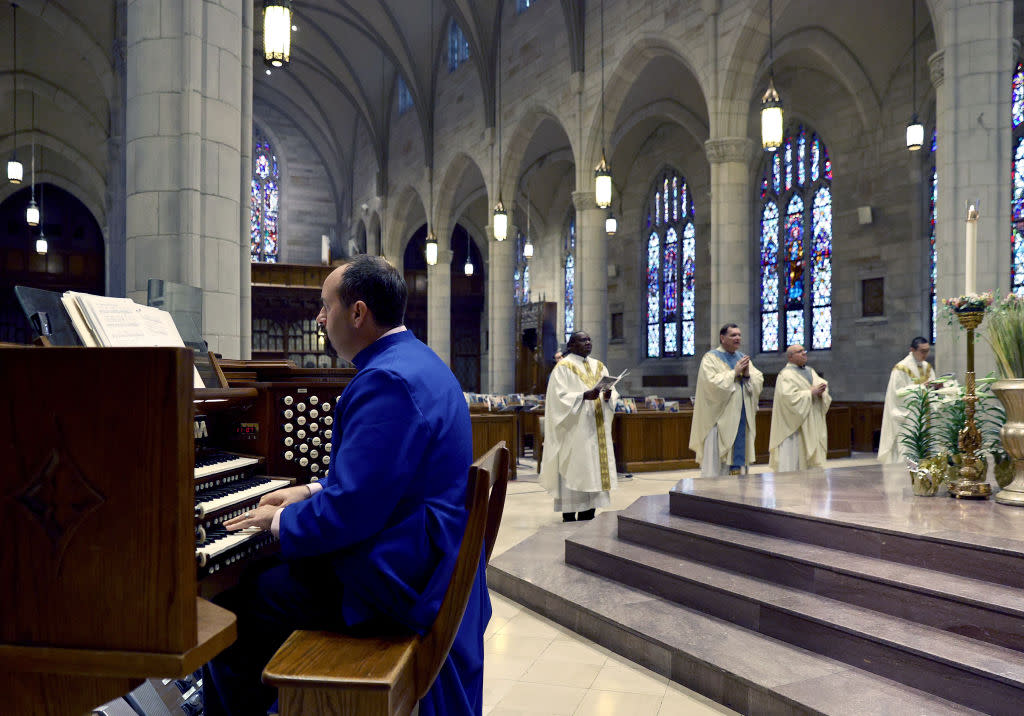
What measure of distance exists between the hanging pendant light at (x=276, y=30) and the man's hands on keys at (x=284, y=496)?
3.87 m

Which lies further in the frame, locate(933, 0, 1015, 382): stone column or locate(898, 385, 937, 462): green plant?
locate(933, 0, 1015, 382): stone column

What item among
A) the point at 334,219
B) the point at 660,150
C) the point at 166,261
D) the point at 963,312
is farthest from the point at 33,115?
the point at 963,312

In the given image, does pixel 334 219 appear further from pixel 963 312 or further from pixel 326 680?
pixel 326 680

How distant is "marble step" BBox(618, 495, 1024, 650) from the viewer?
307 centimetres

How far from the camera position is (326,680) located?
1479mm

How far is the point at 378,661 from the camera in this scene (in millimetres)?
1577

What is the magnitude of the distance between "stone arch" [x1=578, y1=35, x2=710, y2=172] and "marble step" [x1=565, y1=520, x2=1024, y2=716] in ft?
34.7

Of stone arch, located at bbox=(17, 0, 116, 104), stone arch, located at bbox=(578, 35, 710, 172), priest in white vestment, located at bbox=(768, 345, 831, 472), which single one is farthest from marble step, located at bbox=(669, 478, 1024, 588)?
stone arch, located at bbox=(17, 0, 116, 104)

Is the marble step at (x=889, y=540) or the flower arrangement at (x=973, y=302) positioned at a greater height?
the flower arrangement at (x=973, y=302)

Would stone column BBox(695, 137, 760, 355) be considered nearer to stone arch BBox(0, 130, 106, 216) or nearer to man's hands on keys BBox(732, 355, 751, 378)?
man's hands on keys BBox(732, 355, 751, 378)

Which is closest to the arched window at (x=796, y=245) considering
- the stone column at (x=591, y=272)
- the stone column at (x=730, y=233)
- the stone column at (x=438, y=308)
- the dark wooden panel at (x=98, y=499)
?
the stone column at (x=591, y=272)

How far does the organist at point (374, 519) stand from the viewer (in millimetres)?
1687

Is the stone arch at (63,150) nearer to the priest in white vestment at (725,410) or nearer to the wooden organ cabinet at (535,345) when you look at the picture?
the wooden organ cabinet at (535,345)

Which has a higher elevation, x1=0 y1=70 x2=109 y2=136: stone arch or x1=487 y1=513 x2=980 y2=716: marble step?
x1=0 y1=70 x2=109 y2=136: stone arch
